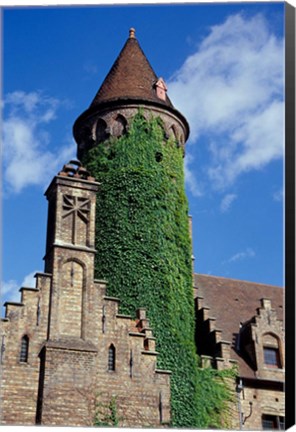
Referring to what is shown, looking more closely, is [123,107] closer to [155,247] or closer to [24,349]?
[155,247]

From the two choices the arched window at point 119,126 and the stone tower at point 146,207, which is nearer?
the stone tower at point 146,207

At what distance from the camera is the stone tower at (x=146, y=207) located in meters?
28.3

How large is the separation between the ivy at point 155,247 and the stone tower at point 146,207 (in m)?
0.03

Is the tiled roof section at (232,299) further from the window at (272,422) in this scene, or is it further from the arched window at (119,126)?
the arched window at (119,126)

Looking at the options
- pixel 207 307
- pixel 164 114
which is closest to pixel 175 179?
pixel 164 114

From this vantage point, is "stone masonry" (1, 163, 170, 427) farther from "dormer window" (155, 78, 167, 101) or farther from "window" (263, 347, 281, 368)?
"dormer window" (155, 78, 167, 101)

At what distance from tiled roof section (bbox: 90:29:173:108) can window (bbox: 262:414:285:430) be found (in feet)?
39.3

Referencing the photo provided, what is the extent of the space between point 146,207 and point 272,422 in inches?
332

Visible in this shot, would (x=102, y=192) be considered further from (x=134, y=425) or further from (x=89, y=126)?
(x=134, y=425)

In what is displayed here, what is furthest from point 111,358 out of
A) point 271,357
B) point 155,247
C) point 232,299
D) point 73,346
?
point 232,299

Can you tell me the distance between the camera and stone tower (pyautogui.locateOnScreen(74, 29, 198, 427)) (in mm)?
28297

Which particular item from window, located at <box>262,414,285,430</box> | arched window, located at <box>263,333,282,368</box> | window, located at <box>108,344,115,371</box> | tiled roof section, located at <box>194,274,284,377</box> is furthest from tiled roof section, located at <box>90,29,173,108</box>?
window, located at <box>262,414,285,430</box>

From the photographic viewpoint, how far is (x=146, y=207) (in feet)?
98.4

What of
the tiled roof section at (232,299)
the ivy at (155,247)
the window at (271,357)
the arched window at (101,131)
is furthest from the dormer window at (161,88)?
the window at (271,357)
